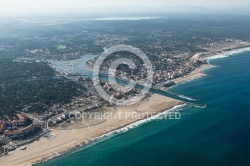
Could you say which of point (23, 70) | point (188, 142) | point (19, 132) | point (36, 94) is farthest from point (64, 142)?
point (23, 70)

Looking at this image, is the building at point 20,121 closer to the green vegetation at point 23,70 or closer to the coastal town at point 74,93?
the coastal town at point 74,93

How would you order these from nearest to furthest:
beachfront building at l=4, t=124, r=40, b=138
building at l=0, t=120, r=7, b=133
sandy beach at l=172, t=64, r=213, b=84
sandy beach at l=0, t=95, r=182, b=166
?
sandy beach at l=0, t=95, r=182, b=166 < beachfront building at l=4, t=124, r=40, b=138 < building at l=0, t=120, r=7, b=133 < sandy beach at l=172, t=64, r=213, b=84

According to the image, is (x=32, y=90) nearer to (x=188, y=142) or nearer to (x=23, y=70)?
(x=23, y=70)

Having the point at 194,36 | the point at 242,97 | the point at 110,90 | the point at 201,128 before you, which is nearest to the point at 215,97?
the point at 242,97

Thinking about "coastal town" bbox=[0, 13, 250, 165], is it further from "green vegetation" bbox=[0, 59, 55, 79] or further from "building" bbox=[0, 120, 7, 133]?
"building" bbox=[0, 120, 7, 133]

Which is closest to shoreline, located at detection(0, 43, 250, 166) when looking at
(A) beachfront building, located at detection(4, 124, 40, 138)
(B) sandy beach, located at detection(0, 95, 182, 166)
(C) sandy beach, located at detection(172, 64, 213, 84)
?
(B) sandy beach, located at detection(0, 95, 182, 166)
